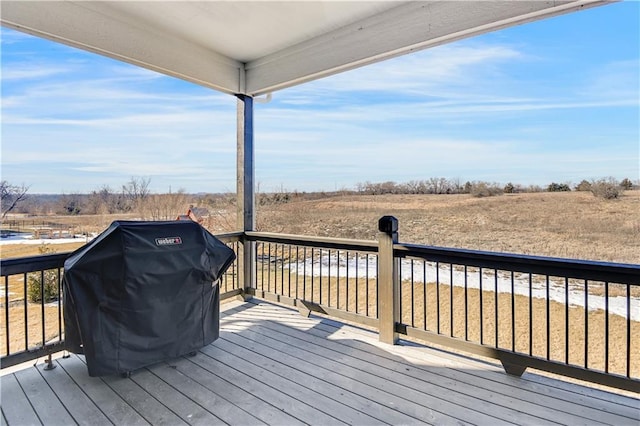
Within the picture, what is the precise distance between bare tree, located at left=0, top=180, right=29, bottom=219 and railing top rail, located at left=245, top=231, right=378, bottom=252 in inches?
95.0

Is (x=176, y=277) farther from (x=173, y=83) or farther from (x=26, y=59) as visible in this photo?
(x=173, y=83)

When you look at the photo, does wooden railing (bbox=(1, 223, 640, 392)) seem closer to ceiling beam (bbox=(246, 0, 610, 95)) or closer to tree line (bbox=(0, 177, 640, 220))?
tree line (bbox=(0, 177, 640, 220))

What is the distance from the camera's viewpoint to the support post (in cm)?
423

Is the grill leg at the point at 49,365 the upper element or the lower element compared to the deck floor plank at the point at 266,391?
upper

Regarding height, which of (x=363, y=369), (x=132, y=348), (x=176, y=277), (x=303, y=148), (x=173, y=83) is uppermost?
(x=173, y=83)

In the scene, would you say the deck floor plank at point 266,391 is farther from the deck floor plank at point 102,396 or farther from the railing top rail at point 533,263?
the railing top rail at point 533,263

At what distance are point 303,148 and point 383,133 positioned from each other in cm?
209

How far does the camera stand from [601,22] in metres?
4.92

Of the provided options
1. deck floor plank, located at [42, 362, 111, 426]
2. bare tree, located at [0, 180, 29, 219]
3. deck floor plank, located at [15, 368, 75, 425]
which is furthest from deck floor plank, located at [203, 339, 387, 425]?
bare tree, located at [0, 180, 29, 219]

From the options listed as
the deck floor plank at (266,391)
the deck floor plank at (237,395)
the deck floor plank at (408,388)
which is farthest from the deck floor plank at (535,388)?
the deck floor plank at (237,395)

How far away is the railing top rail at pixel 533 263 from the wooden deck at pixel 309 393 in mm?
786

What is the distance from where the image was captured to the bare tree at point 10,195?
120 inches

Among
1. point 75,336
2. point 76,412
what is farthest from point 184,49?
point 76,412

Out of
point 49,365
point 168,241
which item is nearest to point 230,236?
point 168,241
